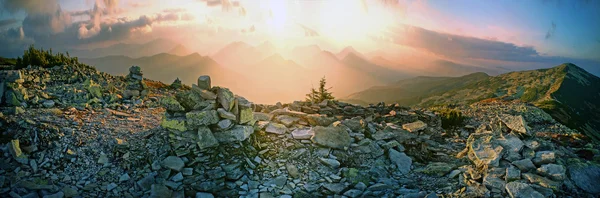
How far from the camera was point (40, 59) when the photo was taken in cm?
1808

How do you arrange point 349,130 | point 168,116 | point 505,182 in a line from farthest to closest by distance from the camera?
point 349,130 → point 168,116 → point 505,182

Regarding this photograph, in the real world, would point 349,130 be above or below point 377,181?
above

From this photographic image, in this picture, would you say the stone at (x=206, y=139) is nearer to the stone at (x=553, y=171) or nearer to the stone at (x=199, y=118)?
the stone at (x=199, y=118)

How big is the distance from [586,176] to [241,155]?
10.2m

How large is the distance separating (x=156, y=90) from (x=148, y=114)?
26.6ft

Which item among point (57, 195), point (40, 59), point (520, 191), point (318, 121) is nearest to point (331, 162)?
point (318, 121)

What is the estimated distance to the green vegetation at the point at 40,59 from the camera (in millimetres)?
17875

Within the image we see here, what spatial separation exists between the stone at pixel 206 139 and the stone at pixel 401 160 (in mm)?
6472

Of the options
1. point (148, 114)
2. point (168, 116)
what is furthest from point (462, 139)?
point (148, 114)

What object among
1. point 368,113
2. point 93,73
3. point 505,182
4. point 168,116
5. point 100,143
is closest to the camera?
point 505,182

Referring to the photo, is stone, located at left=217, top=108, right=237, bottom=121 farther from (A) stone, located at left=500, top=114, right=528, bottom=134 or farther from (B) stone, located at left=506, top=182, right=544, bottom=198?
(A) stone, located at left=500, top=114, right=528, bottom=134

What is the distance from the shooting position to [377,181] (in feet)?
31.6

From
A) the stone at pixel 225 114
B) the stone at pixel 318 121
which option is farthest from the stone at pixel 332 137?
the stone at pixel 225 114

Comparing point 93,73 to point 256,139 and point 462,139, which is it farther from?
point 462,139
